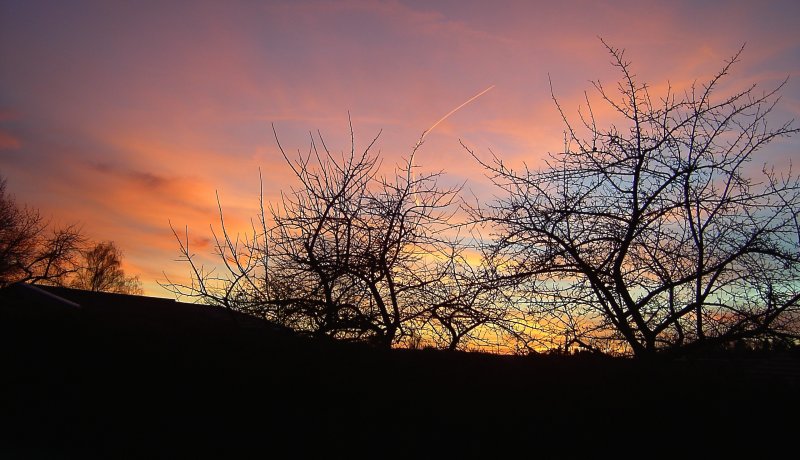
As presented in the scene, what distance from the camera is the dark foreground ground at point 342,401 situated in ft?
14.1

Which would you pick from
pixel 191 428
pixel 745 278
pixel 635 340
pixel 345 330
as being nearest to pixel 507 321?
pixel 635 340

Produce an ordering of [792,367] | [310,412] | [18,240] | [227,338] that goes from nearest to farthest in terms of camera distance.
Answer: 1. [310,412]
2. [227,338]
3. [792,367]
4. [18,240]

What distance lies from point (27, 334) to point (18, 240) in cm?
3697

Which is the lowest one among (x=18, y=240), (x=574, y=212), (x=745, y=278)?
(x=745, y=278)

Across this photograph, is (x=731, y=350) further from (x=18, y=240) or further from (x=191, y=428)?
(x=18, y=240)

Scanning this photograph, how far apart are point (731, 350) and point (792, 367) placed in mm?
714

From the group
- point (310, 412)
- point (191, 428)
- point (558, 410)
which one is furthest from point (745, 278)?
point (191, 428)

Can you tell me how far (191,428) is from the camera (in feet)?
16.6

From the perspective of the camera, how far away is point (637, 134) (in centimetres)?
868

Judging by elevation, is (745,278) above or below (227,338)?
above

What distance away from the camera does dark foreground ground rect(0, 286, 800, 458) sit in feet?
14.1

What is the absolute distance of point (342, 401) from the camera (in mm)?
4988

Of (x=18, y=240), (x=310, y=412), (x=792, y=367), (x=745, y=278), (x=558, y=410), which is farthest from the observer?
(x=18, y=240)

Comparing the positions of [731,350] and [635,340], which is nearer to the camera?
[731,350]
